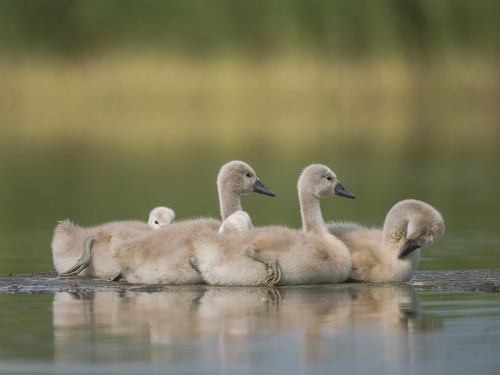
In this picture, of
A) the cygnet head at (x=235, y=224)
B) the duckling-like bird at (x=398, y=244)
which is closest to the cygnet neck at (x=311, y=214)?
the duckling-like bird at (x=398, y=244)

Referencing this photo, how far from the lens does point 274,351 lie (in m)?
10.6

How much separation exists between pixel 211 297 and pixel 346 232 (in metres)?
2.40

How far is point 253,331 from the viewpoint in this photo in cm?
1149

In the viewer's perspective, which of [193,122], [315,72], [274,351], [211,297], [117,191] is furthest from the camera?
[315,72]

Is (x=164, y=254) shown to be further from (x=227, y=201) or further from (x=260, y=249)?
(x=227, y=201)

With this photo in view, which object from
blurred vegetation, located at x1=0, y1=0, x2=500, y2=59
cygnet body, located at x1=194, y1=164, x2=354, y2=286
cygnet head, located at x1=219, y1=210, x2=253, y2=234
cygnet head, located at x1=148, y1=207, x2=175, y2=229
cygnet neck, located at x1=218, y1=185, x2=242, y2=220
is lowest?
cygnet body, located at x1=194, y1=164, x2=354, y2=286

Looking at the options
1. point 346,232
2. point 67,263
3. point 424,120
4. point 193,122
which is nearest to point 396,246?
point 346,232

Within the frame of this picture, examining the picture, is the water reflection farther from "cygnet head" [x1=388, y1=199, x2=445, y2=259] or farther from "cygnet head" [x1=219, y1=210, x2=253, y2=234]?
"cygnet head" [x1=219, y1=210, x2=253, y2=234]

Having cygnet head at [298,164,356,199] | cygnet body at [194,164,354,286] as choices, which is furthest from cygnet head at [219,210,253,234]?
cygnet head at [298,164,356,199]

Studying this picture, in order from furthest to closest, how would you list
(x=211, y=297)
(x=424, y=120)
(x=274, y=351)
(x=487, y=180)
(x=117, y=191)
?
1. (x=424, y=120)
2. (x=487, y=180)
3. (x=117, y=191)
4. (x=211, y=297)
5. (x=274, y=351)

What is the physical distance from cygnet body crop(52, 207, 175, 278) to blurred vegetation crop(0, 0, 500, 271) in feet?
9.41

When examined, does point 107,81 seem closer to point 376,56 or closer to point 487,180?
point 376,56

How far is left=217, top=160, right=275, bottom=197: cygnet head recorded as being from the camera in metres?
15.7

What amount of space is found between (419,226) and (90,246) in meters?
3.45
